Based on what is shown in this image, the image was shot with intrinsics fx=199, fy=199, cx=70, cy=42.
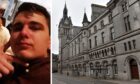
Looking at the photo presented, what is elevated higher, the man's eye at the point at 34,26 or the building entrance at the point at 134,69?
the man's eye at the point at 34,26

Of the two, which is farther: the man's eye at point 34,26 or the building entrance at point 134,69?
the building entrance at point 134,69

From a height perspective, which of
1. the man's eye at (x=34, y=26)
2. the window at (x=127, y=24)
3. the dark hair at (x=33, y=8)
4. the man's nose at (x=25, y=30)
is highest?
the window at (x=127, y=24)

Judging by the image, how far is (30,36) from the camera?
3855 millimetres

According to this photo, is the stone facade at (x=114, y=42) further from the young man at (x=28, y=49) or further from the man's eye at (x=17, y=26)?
the man's eye at (x=17, y=26)

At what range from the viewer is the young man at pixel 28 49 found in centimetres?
374

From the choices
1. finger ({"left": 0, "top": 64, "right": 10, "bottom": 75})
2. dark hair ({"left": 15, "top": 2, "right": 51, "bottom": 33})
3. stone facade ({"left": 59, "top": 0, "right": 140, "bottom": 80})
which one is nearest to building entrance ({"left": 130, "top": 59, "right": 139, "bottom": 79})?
stone facade ({"left": 59, "top": 0, "right": 140, "bottom": 80})

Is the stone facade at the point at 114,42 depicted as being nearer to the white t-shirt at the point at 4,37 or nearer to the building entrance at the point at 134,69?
Result: the building entrance at the point at 134,69

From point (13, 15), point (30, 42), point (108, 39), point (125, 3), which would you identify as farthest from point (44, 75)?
point (108, 39)

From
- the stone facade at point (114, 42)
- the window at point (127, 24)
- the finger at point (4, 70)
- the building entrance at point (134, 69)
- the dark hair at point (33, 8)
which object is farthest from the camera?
the window at point (127, 24)

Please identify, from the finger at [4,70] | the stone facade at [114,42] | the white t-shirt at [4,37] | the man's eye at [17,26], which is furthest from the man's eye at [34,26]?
the stone facade at [114,42]

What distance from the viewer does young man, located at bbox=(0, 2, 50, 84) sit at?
3.74 m

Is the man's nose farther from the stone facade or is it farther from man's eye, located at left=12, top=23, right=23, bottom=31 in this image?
the stone facade

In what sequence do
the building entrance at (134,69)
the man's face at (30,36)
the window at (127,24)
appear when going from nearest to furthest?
1. the man's face at (30,36)
2. the building entrance at (134,69)
3. the window at (127,24)

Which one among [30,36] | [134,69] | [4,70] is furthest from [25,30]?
[134,69]
